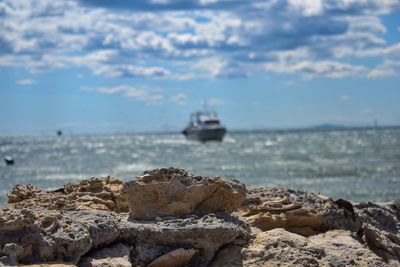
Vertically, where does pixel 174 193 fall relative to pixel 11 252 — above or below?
above

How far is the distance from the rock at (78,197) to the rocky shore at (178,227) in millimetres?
12

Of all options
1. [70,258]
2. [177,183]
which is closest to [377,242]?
[177,183]

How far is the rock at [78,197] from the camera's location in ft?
28.6

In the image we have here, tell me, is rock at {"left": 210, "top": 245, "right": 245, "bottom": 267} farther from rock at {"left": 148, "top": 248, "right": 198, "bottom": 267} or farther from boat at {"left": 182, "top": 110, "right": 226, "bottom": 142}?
boat at {"left": 182, "top": 110, "right": 226, "bottom": 142}

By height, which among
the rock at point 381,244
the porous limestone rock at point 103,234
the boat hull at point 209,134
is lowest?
the boat hull at point 209,134

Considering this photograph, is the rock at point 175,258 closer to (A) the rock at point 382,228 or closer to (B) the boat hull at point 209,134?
(A) the rock at point 382,228

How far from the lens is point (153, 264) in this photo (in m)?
7.48

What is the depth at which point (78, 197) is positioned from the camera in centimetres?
918

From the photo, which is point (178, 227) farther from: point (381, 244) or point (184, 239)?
point (381, 244)

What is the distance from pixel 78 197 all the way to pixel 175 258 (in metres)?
2.06

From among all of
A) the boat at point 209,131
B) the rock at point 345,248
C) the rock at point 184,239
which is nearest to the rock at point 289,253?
the rock at point 345,248

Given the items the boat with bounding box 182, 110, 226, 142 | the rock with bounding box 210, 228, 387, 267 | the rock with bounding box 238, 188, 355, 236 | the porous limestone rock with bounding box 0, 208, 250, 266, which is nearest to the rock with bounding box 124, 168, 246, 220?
the porous limestone rock with bounding box 0, 208, 250, 266

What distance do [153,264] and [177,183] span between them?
42.8 inches

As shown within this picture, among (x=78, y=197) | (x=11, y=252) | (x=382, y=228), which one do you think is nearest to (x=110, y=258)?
(x=11, y=252)
